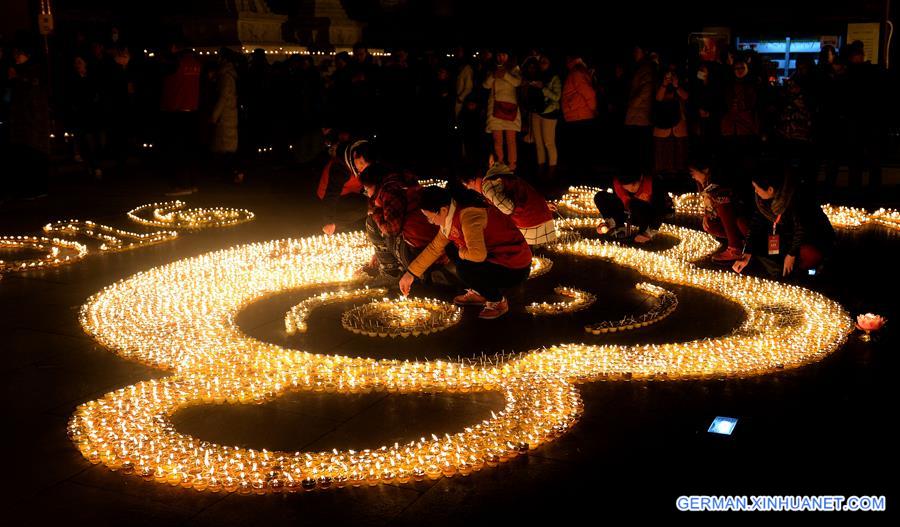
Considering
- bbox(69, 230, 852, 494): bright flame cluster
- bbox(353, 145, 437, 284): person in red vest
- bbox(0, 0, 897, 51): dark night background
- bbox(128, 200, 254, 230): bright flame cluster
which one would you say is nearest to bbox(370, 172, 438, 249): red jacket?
bbox(353, 145, 437, 284): person in red vest

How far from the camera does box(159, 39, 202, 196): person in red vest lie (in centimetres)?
1146

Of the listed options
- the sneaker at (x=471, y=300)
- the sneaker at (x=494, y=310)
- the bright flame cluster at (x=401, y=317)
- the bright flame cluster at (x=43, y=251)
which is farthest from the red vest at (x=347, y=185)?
the bright flame cluster at (x=43, y=251)

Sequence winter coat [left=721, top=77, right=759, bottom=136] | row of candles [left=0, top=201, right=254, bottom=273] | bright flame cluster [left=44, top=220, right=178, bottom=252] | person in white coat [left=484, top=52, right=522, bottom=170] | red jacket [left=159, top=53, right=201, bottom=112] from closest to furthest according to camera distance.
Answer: row of candles [left=0, top=201, right=254, bottom=273] → bright flame cluster [left=44, top=220, right=178, bottom=252] → red jacket [left=159, top=53, right=201, bottom=112] → winter coat [left=721, top=77, right=759, bottom=136] → person in white coat [left=484, top=52, right=522, bottom=170]

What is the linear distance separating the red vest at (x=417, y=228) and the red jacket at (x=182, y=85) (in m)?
5.85

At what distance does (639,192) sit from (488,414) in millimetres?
4368

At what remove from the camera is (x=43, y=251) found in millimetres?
8422

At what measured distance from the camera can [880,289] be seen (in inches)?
273

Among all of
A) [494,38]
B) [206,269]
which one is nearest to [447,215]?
[206,269]

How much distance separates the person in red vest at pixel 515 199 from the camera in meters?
6.75

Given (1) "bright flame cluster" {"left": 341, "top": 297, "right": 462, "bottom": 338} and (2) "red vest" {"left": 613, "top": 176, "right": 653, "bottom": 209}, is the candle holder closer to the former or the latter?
(1) "bright flame cluster" {"left": 341, "top": 297, "right": 462, "bottom": 338}

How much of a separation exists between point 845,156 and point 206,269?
7891 millimetres

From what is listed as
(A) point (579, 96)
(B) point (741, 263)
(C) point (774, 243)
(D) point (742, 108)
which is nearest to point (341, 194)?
(B) point (741, 263)

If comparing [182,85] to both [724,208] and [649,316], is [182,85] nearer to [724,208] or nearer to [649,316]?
[724,208]

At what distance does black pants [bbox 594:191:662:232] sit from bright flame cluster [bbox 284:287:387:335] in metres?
2.78
